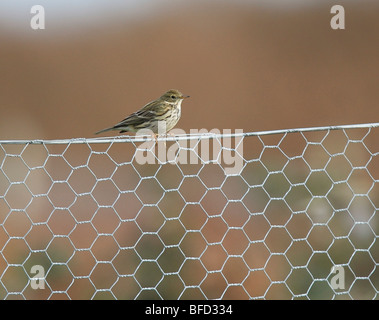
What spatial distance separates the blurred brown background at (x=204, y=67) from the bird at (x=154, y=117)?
26.1ft

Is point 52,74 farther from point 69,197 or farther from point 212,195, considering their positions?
point 212,195

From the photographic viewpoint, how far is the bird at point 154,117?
4922 millimetres

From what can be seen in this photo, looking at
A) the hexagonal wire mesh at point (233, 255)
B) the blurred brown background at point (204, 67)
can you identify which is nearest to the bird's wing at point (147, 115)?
the hexagonal wire mesh at point (233, 255)

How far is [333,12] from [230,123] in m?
3.52

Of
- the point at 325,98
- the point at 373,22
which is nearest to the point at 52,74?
the point at 325,98

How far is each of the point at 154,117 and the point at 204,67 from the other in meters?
9.15

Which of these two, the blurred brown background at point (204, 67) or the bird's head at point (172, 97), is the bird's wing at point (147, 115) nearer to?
the bird's head at point (172, 97)

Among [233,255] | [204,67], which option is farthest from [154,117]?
[204,67]

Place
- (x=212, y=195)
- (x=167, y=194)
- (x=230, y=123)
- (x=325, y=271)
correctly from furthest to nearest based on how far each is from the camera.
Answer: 1. (x=230, y=123)
2. (x=212, y=195)
3. (x=167, y=194)
4. (x=325, y=271)

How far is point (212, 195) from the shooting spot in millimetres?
8664

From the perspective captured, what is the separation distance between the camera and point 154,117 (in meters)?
4.98

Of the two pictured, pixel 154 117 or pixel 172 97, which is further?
pixel 172 97

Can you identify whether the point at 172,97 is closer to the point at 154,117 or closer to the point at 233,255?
the point at 154,117
